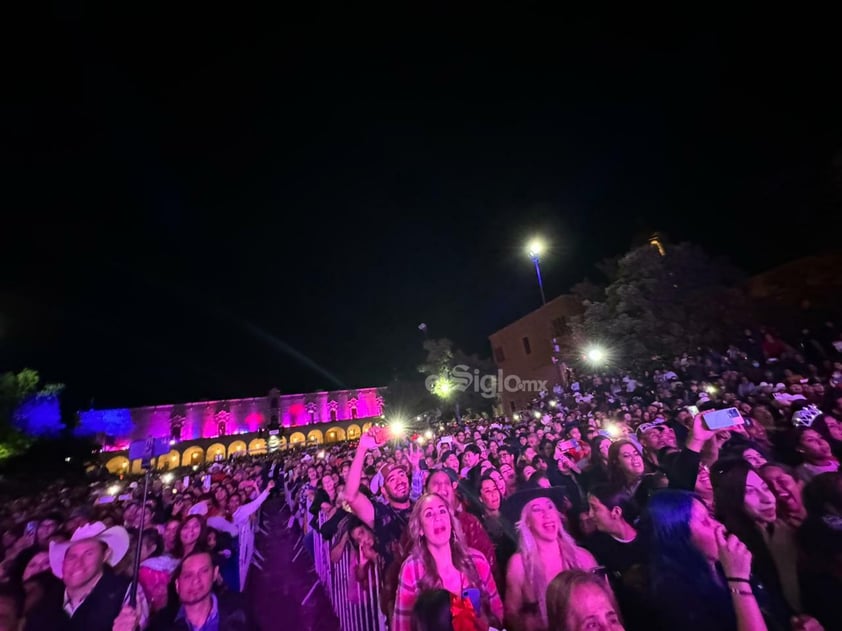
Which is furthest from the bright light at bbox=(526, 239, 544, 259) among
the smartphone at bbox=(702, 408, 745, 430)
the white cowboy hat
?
the white cowboy hat

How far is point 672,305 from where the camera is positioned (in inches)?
669

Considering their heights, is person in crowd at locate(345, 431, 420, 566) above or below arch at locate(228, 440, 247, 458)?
below

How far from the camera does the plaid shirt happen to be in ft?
9.39

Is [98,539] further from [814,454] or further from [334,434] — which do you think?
[334,434]

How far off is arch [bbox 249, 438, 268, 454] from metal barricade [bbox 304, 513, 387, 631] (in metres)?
74.1

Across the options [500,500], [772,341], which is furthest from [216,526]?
[772,341]

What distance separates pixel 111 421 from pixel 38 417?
29.9m

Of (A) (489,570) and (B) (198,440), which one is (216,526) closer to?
(A) (489,570)

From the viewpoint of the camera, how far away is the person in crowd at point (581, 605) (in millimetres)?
2139

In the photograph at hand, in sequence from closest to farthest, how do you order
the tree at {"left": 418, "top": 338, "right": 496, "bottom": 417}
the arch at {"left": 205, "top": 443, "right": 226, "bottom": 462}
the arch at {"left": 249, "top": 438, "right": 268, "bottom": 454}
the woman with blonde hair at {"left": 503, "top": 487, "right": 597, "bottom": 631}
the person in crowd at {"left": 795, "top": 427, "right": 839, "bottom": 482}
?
the woman with blonde hair at {"left": 503, "top": 487, "right": 597, "bottom": 631}, the person in crowd at {"left": 795, "top": 427, "right": 839, "bottom": 482}, the tree at {"left": 418, "top": 338, "right": 496, "bottom": 417}, the arch at {"left": 205, "top": 443, "right": 226, "bottom": 462}, the arch at {"left": 249, "top": 438, "right": 268, "bottom": 454}

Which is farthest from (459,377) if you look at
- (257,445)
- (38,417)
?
(257,445)

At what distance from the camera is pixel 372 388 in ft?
284

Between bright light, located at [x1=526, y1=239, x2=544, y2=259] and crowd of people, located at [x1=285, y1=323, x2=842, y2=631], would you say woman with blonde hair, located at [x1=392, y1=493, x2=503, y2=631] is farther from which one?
bright light, located at [x1=526, y1=239, x2=544, y2=259]

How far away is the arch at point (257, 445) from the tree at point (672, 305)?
70360mm
